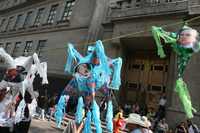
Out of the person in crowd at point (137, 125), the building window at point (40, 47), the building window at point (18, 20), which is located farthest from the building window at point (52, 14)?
the person in crowd at point (137, 125)

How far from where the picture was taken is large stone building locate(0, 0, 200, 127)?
14883 mm

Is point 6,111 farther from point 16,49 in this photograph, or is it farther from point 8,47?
point 8,47

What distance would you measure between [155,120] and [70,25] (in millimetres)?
11790

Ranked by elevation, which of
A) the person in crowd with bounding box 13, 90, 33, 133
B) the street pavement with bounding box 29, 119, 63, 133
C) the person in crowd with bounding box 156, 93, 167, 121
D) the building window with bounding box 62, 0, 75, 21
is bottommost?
the street pavement with bounding box 29, 119, 63, 133

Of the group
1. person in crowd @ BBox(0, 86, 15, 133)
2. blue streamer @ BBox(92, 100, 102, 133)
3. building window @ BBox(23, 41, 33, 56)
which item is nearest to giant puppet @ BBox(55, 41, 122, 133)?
blue streamer @ BBox(92, 100, 102, 133)

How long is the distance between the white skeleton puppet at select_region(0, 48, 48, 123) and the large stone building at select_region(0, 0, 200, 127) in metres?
2.58

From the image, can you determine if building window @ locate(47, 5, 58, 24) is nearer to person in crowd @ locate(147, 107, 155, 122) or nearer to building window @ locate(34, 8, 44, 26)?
building window @ locate(34, 8, 44, 26)

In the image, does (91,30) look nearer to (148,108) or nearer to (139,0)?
(139,0)

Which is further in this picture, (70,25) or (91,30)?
(70,25)

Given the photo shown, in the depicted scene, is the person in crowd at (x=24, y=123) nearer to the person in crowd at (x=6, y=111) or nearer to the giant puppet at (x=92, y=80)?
the person in crowd at (x=6, y=111)

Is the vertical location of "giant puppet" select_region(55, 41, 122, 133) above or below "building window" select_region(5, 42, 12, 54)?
below

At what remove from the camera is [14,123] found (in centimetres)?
738

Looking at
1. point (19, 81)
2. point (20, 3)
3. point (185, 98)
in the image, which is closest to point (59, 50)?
point (20, 3)

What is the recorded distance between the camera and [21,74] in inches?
327
